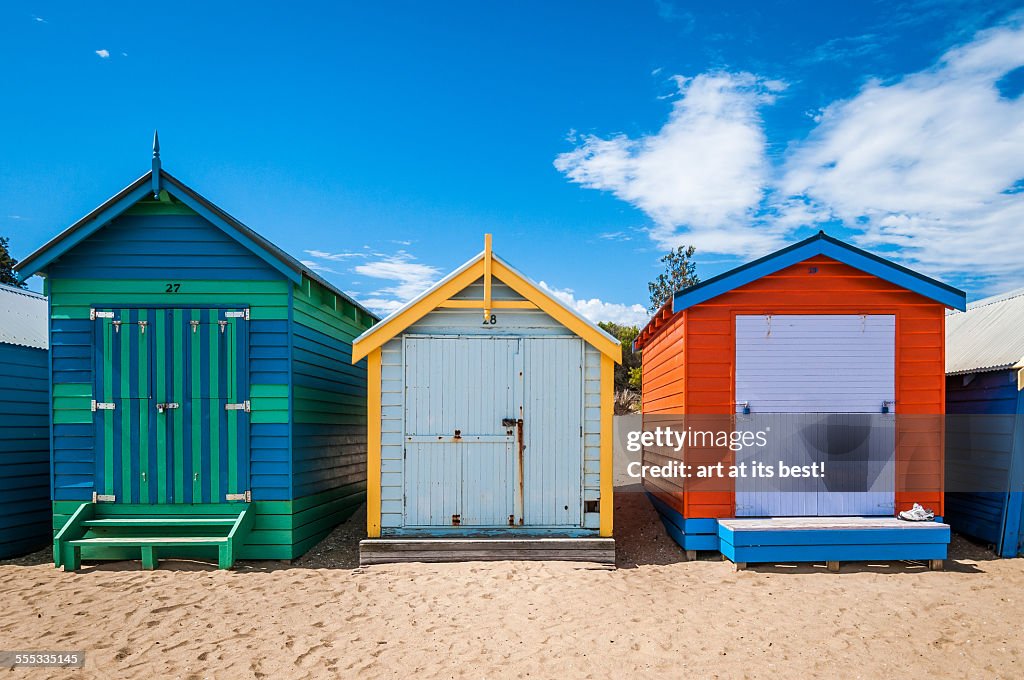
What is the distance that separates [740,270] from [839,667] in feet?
15.2

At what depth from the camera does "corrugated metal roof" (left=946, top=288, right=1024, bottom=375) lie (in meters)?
9.15

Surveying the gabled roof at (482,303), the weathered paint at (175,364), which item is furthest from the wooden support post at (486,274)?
the weathered paint at (175,364)

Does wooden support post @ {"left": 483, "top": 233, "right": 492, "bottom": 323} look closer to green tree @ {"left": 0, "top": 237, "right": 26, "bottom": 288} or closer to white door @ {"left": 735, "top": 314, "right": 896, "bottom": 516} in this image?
white door @ {"left": 735, "top": 314, "right": 896, "bottom": 516}

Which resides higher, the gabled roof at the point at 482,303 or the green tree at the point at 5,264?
the green tree at the point at 5,264

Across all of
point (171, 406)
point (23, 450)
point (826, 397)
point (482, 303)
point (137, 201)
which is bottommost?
point (23, 450)

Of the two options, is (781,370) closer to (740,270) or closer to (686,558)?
(740,270)

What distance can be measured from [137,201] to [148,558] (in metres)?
4.30

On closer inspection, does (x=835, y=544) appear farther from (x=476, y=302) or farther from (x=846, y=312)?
(x=476, y=302)

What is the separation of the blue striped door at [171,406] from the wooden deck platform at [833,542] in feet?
19.9

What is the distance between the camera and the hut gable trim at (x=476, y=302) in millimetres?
8117

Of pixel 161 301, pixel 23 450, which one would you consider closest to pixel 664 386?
pixel 161 301

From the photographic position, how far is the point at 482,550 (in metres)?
7.86

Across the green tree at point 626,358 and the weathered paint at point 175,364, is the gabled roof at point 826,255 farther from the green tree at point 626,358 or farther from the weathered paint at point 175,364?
the green tree at point 626,358

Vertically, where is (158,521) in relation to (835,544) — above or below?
above
